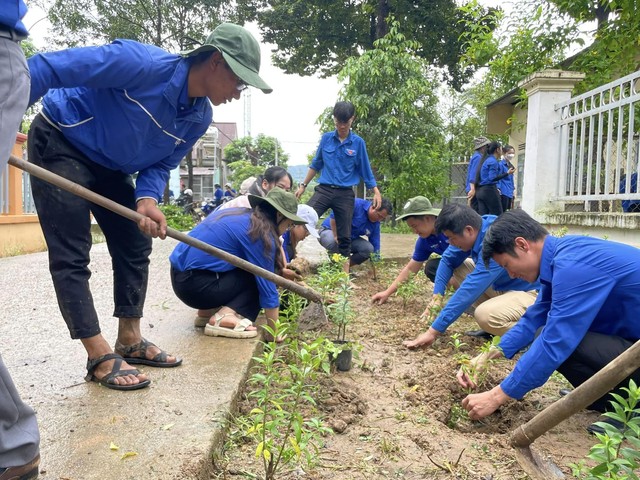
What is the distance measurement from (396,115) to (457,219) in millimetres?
10353

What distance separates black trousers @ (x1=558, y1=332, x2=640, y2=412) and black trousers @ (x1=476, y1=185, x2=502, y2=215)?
5296 mm

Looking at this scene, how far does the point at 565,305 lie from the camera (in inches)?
88.0

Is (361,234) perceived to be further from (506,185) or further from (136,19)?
(136,19)

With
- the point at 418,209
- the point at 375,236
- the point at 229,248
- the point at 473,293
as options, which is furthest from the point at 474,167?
the point at 229,248

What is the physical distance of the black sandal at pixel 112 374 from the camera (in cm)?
224

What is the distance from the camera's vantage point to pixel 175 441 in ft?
Answer: 6.05

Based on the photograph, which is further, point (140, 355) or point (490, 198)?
point (490, 198)

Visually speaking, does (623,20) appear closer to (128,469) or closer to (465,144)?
(128,469)

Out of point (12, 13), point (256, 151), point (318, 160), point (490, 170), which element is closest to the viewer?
point (12, 13)

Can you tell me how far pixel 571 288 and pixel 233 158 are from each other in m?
47.7

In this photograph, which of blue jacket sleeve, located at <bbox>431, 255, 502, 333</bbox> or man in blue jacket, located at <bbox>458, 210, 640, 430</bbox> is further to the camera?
blue jacket sleeve, located at <bbox>431, 255, 502, 333</bbox>

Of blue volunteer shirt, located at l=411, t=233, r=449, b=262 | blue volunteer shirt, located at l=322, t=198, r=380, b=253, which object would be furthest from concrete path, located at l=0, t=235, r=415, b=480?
blue volunteer shirt, located at l=322, t=198, r=380, b=253

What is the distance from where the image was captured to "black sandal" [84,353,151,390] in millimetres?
2242

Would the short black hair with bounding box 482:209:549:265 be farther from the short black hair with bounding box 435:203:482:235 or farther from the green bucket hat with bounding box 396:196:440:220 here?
the green bucket hat with bounding box 396:196:440:220
